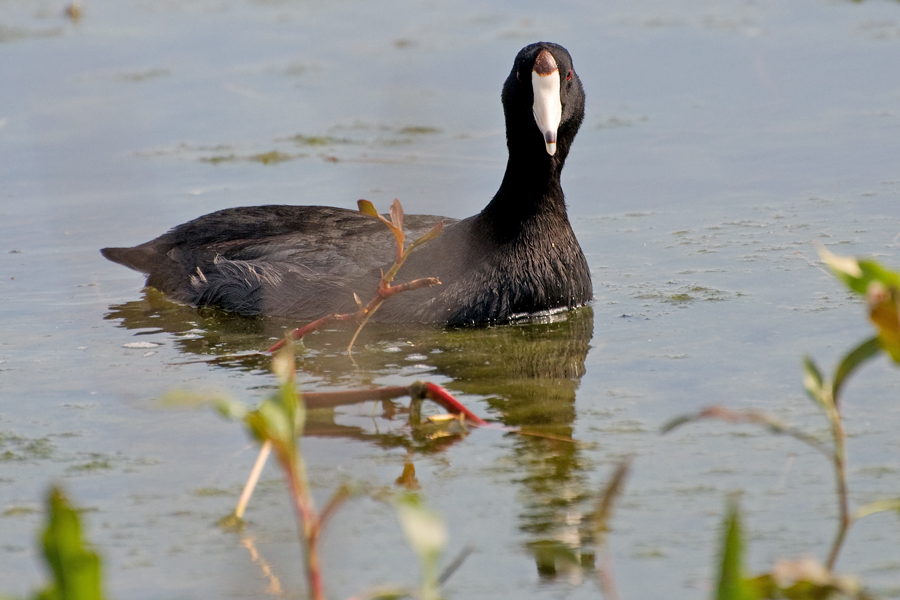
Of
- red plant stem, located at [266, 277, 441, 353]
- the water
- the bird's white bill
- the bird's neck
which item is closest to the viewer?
the water

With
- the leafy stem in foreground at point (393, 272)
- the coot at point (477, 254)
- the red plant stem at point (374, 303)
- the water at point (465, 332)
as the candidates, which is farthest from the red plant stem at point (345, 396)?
the coot at point (477, 254)

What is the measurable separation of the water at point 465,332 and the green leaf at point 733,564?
0.61 metres

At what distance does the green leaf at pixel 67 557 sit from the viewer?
1505 millimetres

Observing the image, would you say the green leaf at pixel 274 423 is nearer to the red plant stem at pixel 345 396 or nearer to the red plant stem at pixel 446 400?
the red plant stem at pixel 345 396

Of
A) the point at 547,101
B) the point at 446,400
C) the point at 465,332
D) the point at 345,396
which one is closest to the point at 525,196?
the point at 547,101

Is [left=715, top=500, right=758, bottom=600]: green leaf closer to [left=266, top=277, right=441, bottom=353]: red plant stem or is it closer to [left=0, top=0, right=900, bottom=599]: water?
[left=0, top=0, right=900, bottom=599]: water

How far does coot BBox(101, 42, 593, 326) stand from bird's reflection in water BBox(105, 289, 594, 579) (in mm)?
92

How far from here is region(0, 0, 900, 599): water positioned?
2.63m

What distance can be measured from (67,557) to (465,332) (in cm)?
297

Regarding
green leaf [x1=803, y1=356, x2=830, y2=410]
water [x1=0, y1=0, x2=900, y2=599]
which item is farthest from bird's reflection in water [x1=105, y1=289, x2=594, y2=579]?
green leaf [x1=803, y1=356, x2=830, y2=410]

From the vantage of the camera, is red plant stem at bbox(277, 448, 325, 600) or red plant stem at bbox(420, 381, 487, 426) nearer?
red plant stem at bbox(277, 448, 325, 600)

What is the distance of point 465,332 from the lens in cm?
445

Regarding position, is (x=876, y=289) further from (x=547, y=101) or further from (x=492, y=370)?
(x=547, y=101)

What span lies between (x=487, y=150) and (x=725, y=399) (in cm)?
365
